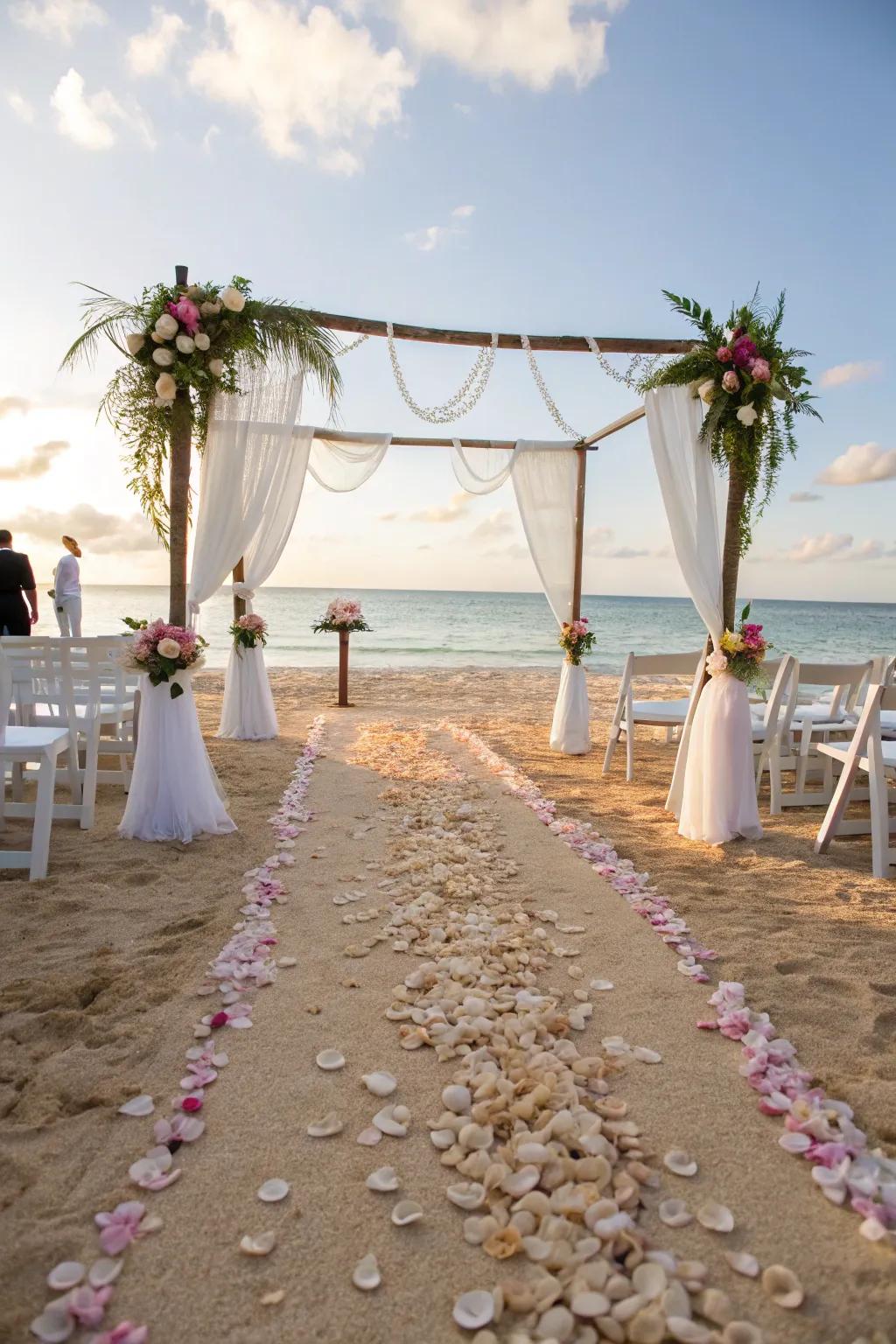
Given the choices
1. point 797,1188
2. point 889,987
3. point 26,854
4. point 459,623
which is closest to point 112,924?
point 26,854

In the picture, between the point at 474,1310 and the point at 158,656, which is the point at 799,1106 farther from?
the point at 158,656

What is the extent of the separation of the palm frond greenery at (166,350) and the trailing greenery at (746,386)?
7.94 feet

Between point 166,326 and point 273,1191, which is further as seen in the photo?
point 166,326

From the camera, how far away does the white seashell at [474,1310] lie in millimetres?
1119

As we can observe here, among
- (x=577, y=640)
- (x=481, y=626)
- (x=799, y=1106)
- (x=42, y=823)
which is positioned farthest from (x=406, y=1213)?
(x=481, y=626)

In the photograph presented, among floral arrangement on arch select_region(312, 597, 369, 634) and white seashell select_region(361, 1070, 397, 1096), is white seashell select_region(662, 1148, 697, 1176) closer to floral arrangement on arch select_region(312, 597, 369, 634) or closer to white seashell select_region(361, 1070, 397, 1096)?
white seashell select_region(361, 1070, 397, 1096)

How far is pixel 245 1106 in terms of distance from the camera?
168 centimetres

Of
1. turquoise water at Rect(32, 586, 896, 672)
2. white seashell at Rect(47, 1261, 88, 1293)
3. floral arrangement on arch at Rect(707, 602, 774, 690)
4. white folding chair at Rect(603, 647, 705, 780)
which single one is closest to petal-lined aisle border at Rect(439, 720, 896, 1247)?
white seashell at Rect(47, 1261, 88, 1293)

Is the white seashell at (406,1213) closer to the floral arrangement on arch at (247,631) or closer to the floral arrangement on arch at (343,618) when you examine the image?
the floral arrangement on arch at (247,631)

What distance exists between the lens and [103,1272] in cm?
120

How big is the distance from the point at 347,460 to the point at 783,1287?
21.3ft

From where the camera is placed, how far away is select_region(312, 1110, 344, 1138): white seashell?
1566mm

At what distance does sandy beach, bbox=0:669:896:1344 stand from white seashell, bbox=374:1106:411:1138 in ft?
0.06

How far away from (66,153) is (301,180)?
1.71 m
